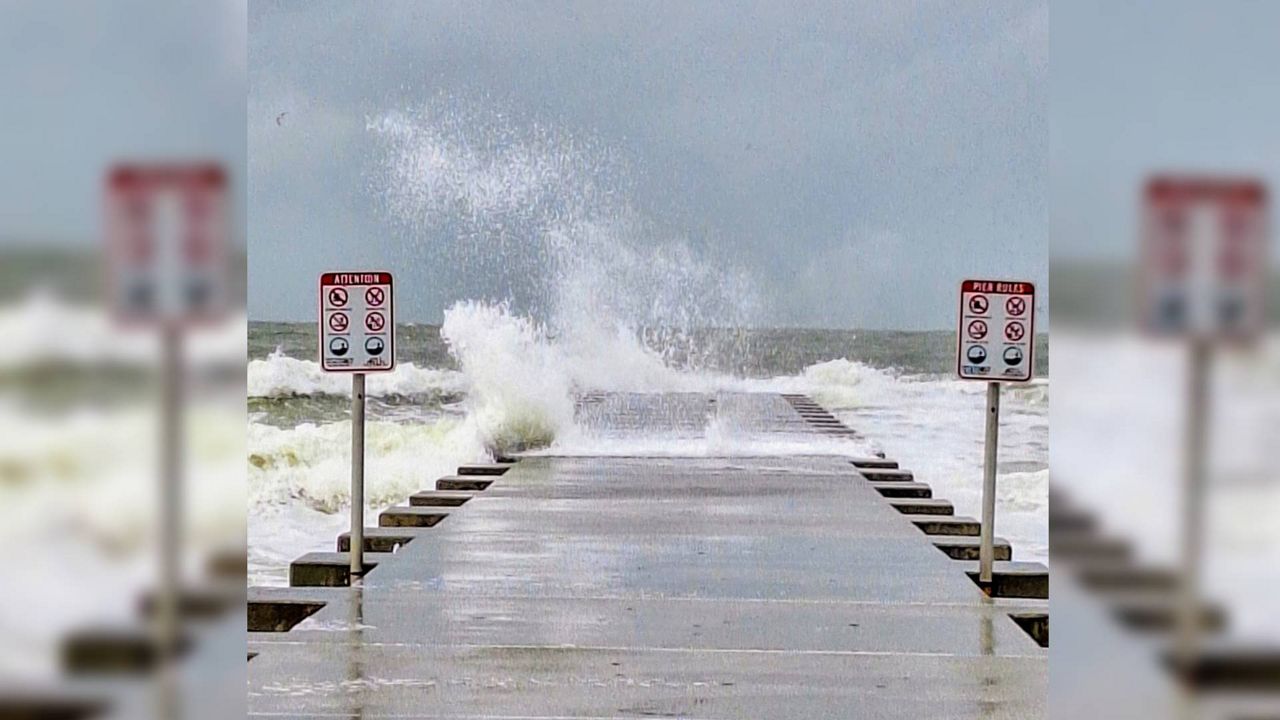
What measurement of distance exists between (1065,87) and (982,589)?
5.43 metres

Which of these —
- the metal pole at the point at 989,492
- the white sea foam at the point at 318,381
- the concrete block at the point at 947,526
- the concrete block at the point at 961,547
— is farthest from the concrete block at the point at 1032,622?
the white sea foam at the point at 318,381

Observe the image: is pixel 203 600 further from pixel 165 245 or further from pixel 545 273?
pixel 545 273

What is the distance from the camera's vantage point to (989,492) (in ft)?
22.3

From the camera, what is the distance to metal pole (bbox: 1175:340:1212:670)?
108 centimetres

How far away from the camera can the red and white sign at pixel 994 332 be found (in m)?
6.56

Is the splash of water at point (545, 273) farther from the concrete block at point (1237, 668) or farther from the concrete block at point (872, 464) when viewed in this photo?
the concrete block at point (1237, 668)

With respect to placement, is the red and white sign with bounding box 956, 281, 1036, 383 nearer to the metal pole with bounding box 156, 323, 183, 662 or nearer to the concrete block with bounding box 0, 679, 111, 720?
the metal pole with bounding box 156, 323, 183, 662

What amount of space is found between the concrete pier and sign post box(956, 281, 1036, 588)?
0.93 m

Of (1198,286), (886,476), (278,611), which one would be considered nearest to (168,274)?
(1198,286)

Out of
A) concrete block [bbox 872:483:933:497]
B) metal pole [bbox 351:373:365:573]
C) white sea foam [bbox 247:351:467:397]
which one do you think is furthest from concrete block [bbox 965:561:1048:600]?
white sea foam [bbox 247:351:467:397]

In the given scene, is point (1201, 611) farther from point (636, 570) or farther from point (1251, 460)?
point (636, 570)

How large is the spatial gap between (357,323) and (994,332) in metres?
2.81

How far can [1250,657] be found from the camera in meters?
1.11

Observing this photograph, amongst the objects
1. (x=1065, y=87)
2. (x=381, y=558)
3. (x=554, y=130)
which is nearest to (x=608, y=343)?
(x=554, y=130)
